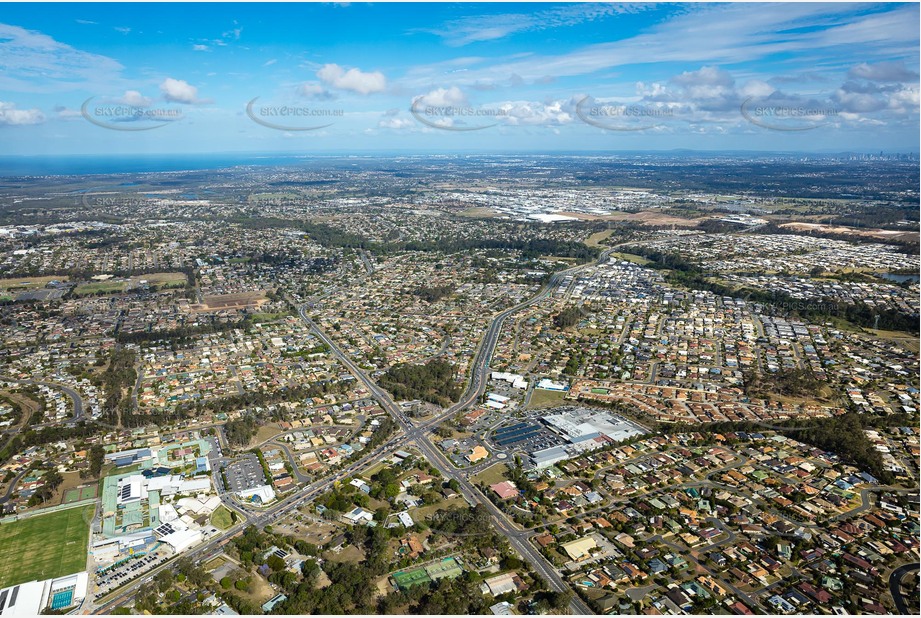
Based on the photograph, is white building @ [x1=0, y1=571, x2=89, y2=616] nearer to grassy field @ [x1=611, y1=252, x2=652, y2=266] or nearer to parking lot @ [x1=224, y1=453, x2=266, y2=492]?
parking lot @ [x1=224, y1=453, x2=266, y2=492]

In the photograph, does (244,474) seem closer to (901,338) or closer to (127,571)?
(127,571)

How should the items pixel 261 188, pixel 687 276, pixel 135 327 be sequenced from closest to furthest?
pixel 135 327
pixel 687 276
pixel 261 188

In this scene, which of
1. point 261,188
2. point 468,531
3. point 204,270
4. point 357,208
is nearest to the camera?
point 468,531

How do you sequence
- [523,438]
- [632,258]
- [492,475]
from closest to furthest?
1. [492,475]
2. [523,438]
3. [632,258]

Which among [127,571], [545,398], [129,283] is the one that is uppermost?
[129,283]

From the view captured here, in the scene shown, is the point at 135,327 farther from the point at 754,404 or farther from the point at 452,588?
the point at 754,404

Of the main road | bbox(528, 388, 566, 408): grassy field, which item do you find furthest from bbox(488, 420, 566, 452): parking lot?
the main road

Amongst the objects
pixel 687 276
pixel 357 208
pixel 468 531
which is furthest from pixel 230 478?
pixel 357 208

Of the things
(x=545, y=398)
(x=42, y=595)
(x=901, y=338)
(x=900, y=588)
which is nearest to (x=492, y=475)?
(x=545, y=398)
